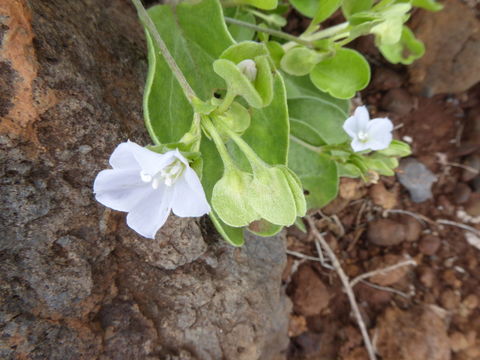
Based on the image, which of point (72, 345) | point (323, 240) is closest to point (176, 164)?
point (72, 345)

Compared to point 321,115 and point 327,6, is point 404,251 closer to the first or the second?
point 321,115

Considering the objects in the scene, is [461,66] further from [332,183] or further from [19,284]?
[19,284]

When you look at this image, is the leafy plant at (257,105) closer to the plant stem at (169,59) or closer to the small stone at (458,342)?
the plant stem at (169,59)

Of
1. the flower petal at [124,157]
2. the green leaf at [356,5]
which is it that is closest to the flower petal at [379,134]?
the green leaf at [356,5]

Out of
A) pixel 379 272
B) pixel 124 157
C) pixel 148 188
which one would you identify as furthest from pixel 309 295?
pixel 124 157

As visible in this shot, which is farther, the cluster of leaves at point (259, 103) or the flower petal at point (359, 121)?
the flower petal at point (359, 121)
